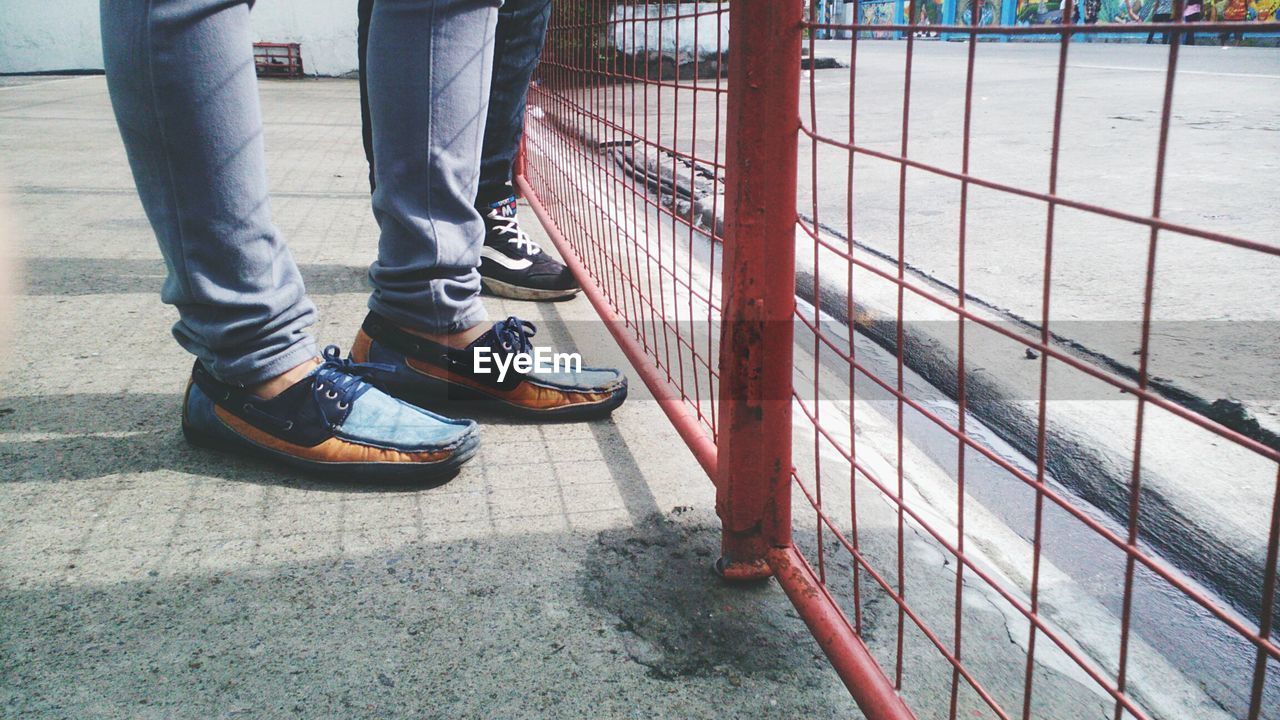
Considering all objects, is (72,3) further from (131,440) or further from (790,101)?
(790,101)

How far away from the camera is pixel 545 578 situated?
50.0 inches

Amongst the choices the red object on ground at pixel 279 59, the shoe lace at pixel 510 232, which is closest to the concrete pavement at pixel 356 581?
the shoe lace at pixel 510 232

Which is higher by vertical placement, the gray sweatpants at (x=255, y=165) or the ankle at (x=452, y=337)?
the gray sweatpants at (x=255, y=165)

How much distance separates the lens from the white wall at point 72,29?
12258 mm

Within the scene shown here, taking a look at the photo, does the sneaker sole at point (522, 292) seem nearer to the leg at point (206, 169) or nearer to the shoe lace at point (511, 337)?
the shoe lace at point (511, 337)

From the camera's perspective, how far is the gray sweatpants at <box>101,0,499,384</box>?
1.27 meters

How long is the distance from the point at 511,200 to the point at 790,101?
1.76 meters

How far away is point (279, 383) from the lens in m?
1.50

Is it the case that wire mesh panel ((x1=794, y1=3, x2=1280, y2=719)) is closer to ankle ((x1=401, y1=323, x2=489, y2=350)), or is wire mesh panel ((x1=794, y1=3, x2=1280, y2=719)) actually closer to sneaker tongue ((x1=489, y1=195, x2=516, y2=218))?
ankle ((x1=401, y1=323, x2=489, y2=350))

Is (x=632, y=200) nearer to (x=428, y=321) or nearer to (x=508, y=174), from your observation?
(x=508, y=174)

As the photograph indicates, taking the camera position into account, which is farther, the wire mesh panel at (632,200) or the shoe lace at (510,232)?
the shoe lace at (510,232)

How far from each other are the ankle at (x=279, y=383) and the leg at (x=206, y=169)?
21mm

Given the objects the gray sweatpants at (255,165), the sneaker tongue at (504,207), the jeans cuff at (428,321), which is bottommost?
the jeans cuff at (428,321)

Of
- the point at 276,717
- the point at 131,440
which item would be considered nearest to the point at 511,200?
the point at 131,440
